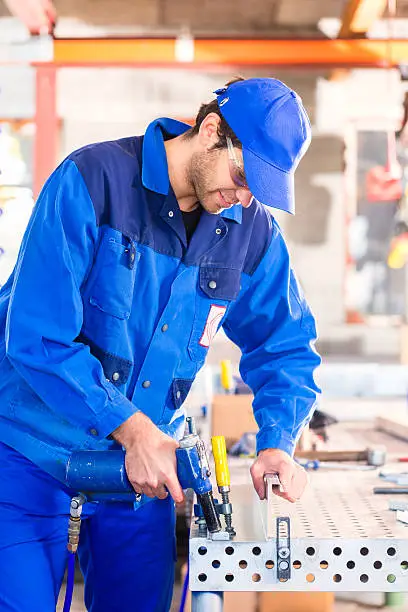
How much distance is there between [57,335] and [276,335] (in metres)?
0.56

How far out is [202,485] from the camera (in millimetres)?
1245

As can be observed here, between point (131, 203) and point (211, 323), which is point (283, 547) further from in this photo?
point (131, 203)

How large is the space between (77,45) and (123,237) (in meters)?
3.67

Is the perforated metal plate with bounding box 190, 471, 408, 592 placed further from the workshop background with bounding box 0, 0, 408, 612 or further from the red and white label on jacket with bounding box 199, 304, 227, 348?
the workshop background with bounding box 0, 0, 408, 612

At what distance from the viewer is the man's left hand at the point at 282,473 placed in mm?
1421

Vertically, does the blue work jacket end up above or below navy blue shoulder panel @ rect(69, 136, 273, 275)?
below

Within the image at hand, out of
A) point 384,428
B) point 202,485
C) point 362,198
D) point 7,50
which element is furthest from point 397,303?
point 202,485

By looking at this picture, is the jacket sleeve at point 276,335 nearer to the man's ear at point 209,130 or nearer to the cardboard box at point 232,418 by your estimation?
the man's ear at point 209,130

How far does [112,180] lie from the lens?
1.43 m

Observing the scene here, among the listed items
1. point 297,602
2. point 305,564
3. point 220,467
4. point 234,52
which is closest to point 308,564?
point 305,564

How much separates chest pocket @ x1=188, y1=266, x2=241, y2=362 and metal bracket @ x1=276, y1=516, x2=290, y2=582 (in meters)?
0.46

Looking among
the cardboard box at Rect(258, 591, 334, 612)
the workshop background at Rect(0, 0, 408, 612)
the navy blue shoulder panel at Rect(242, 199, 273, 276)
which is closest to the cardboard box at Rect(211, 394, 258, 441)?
the cardboard box at Rect(258, 591, 334, 612)

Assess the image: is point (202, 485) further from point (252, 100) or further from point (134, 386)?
point (252, 100)

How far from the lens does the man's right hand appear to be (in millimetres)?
1253
